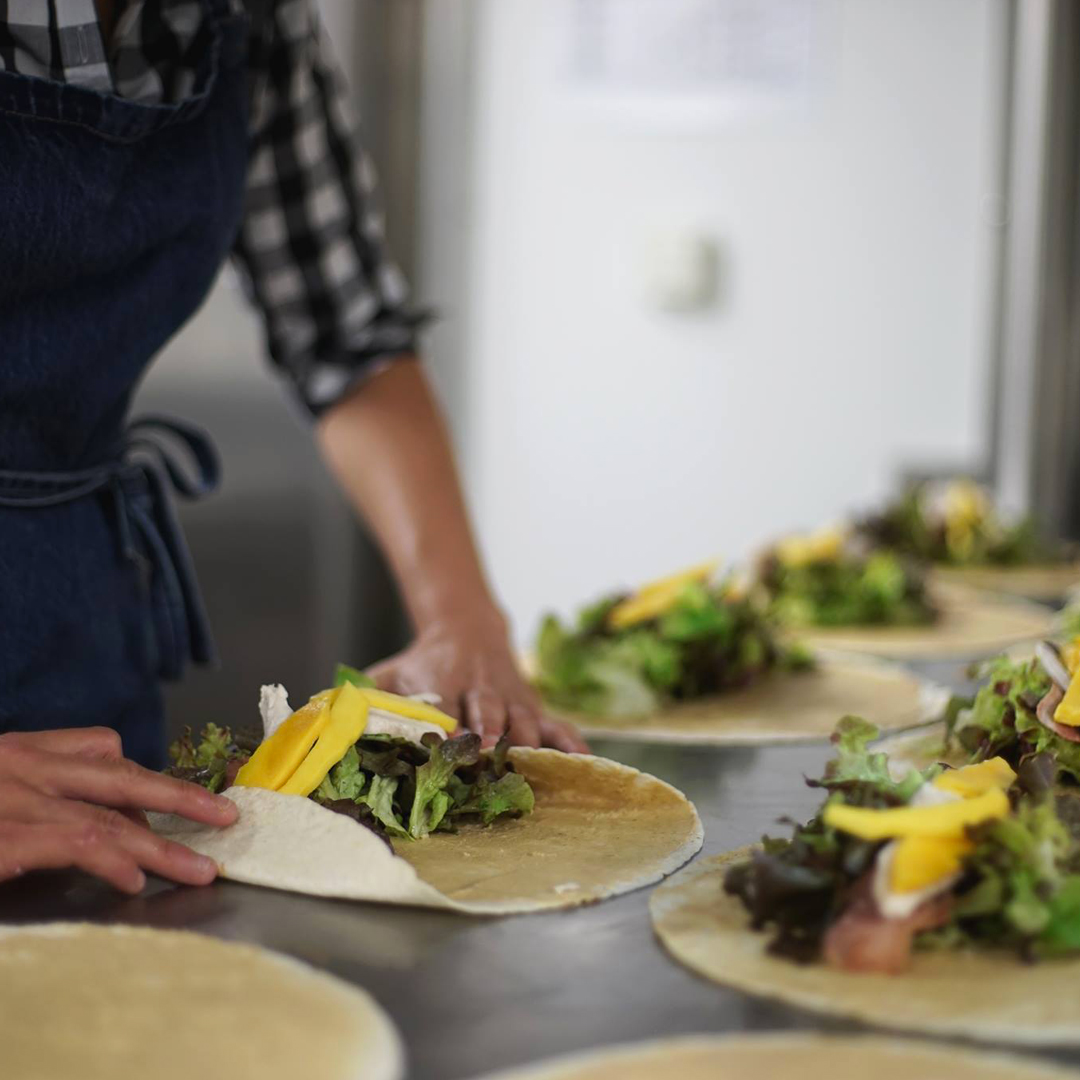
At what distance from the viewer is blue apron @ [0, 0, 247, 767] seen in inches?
55.4

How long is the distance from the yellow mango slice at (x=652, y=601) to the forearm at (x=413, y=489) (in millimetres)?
305

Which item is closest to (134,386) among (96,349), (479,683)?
(96,349)

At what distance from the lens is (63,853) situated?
3.50 feet

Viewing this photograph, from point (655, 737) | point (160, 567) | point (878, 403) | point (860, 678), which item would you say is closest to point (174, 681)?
point (160, 567)

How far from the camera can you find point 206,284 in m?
1.64

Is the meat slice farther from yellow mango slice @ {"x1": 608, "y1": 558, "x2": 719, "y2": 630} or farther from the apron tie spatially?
yellow mango slice @ {"x1": 608, "y1": 558, "x2": 719, "y2": 630}

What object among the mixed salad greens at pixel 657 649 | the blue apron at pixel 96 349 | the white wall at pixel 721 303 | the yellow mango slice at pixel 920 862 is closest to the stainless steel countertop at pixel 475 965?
the yellow mango slice at pixel 920 862

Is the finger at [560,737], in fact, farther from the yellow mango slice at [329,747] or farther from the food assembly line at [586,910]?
the yellow mango slice at [329,747]

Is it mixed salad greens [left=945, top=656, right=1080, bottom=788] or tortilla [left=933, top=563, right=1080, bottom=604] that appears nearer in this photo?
mixed salad greens [left=945, top=656, right=1080, bottom=788]

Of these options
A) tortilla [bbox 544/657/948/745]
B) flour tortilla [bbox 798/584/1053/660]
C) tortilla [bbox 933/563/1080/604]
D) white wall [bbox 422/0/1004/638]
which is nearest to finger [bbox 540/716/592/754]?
tortilla [bbox 544/657/948/745]

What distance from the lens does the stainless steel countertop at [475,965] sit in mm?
866

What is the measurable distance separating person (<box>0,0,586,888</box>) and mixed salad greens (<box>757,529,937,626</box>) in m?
0.88

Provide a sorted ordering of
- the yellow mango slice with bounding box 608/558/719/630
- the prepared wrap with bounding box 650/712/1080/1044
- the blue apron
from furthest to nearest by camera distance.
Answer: the yellow mango slice with bounding box 608/558/719/630
the blue apron
the prepared wrap with bounding box 650/712/1080/1044

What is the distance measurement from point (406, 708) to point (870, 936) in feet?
1.56
